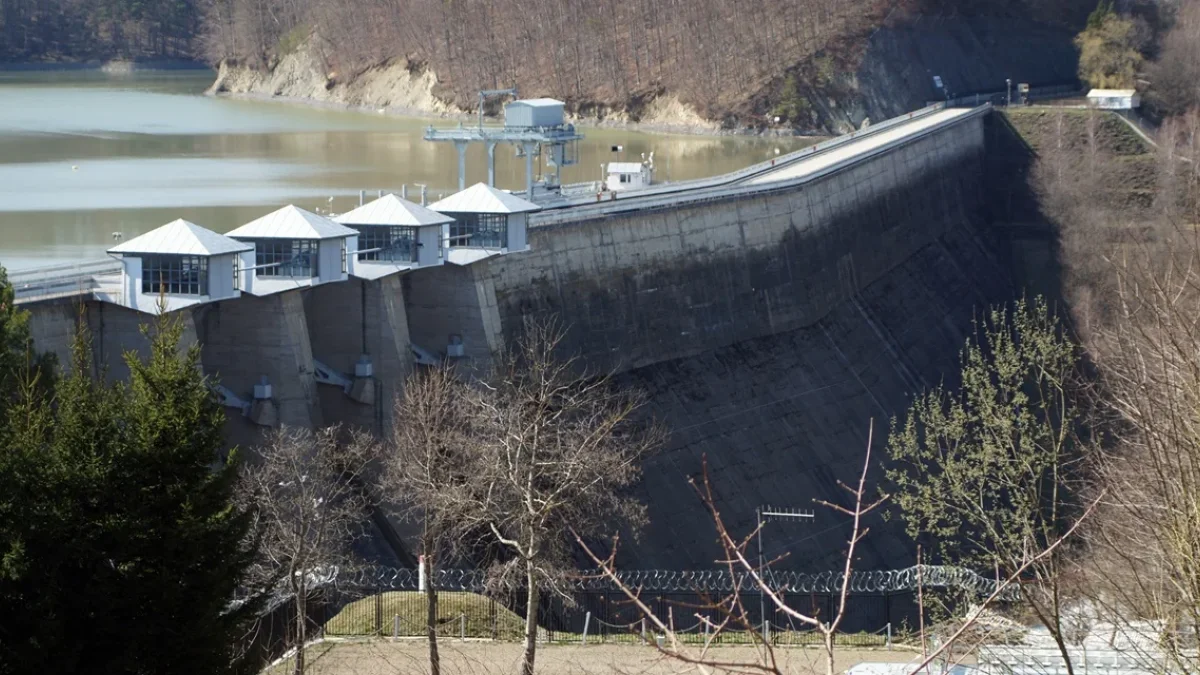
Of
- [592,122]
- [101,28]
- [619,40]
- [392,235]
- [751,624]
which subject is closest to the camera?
[751,624]

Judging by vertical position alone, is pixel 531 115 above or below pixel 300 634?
above

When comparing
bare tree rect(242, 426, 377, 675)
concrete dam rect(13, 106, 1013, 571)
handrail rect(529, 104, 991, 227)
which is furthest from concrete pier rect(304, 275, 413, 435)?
handrail rect(529, 104, 991, 227)

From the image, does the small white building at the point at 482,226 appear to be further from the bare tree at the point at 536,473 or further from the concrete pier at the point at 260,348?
the concrete pier at the point at 260,348

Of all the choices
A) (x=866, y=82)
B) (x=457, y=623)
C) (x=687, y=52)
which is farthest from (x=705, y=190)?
(x=687, y=52)

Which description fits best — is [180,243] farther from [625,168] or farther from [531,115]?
[625,168]

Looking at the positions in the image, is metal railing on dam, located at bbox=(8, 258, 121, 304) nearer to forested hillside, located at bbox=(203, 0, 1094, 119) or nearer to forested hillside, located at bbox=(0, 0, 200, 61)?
forested hillside, located at bbox=(203, 0, 1094, 119)

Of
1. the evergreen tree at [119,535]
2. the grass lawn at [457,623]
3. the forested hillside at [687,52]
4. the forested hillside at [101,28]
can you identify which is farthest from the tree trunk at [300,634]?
the forested hillside at [101,28]
